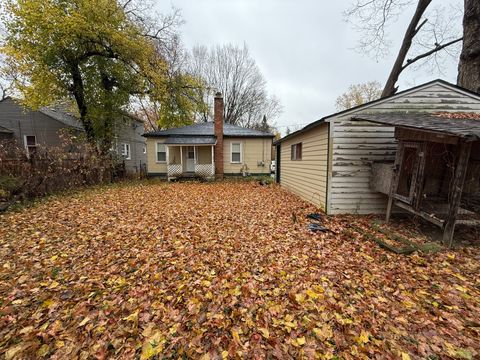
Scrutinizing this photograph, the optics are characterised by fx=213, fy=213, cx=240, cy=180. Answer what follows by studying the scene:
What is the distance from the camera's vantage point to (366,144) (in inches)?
247

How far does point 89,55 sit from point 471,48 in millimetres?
17227

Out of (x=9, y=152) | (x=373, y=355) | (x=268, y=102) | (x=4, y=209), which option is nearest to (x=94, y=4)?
(x=9, y=152)

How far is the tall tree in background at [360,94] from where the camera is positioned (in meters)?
30.3

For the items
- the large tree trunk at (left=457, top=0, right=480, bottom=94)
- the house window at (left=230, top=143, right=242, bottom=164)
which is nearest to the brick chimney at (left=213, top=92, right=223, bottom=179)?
the house window at (left=230, top=143, right=242, bottom=164)

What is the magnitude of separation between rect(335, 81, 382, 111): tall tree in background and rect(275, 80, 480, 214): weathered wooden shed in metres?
27.2

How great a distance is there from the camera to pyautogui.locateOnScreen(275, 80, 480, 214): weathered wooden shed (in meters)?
6.07

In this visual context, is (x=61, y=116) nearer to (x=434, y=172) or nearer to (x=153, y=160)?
(x=153, y=160)

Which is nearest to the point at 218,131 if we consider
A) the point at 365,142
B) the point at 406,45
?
the point at 365,142

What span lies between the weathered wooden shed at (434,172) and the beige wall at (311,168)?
147 centimetres

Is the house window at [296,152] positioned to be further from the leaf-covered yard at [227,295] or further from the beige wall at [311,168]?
the leaf-covered yard at [227,295]

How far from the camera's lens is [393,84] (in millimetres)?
11844

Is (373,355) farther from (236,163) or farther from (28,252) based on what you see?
(236,163)

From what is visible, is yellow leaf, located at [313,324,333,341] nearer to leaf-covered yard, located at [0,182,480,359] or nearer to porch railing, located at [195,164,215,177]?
leaf-covered yard, located at [0,182,480,359]

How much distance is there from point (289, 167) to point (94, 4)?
13.0m
